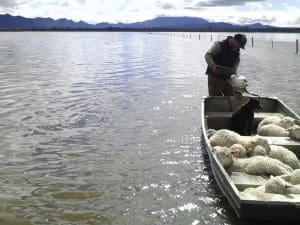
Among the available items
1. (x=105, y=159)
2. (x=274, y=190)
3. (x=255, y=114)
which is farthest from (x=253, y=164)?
(x=255, y=114)

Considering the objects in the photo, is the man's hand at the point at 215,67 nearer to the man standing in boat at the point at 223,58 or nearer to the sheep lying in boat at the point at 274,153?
the man standing in boat at the point at 223,58

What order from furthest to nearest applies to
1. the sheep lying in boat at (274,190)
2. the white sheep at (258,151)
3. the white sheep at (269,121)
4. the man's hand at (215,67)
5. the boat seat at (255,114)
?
the man's hand at (215,67), the boat seat at (255,114), the white sheep at (269,121), the white sheep at (258,151), the sheep lying in boat at (274,190)

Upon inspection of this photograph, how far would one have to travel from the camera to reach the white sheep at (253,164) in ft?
30.8

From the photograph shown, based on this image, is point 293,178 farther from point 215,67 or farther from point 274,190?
point 215,67

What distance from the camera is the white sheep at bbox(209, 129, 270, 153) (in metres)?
10.3

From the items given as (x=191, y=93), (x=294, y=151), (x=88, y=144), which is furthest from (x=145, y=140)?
(x=191, y=93)

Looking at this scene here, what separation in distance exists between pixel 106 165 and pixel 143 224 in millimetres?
3523

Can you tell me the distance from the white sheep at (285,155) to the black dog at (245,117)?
91.5 inches

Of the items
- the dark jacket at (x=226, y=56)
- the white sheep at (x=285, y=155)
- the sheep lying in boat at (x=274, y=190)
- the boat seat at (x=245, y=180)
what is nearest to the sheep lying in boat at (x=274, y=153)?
the white sheep at (x=285, y=155)

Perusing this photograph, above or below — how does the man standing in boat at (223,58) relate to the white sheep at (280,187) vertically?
above

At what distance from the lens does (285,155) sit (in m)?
10.1

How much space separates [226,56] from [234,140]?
4562mm

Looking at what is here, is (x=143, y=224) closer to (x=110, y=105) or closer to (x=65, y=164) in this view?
(x=65, y=164)

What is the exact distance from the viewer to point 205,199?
968cm
